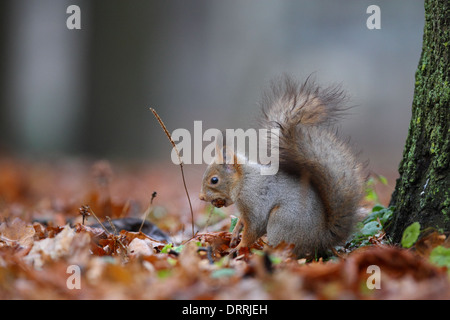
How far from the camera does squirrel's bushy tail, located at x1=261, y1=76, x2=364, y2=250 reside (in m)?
2.22

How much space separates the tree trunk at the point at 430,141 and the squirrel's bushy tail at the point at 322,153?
22cm

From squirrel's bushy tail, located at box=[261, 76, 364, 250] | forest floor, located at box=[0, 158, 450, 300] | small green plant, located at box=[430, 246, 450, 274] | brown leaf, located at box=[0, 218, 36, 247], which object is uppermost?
squirrel's bushy tail, located at box=[261, 76, 364, 250]

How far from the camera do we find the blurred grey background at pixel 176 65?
8.64 metres

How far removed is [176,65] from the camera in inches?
484

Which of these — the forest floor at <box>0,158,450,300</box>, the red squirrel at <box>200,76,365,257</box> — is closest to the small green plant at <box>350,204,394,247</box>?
the forest floor at <box>0,158,450,300</box>

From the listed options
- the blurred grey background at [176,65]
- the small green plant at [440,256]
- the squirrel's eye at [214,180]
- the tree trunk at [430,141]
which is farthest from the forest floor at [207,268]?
the blurred grey background at [176,65]

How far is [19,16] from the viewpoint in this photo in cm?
868

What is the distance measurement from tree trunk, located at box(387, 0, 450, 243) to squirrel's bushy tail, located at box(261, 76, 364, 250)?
0.73 feet

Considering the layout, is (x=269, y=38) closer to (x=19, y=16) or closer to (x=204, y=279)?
(x=19, y=16)

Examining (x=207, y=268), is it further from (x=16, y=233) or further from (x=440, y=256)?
(x=16, y=233)

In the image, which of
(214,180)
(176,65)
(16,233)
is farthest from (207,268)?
(176,65)

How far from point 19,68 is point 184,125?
415cm

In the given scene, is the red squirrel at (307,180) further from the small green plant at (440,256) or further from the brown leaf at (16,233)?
the brown leaf at (16,233)

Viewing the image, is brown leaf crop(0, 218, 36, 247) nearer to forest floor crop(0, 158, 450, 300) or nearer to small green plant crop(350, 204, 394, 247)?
forest floor crop(0, 158, 450, 300)
